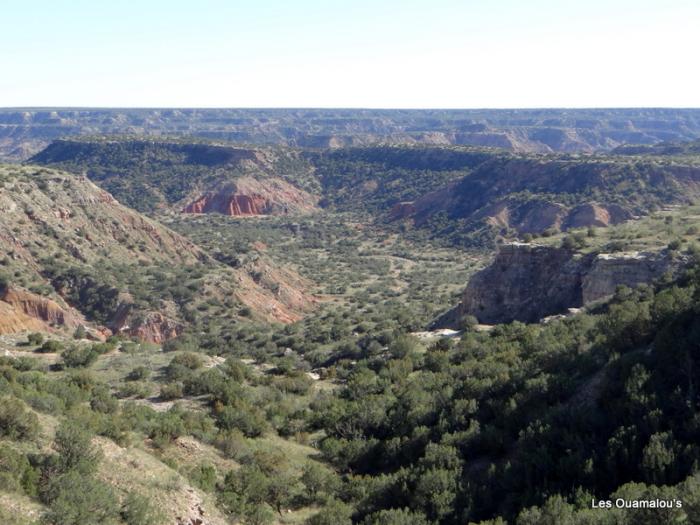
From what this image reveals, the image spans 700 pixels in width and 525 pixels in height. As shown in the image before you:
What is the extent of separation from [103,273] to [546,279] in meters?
35.6

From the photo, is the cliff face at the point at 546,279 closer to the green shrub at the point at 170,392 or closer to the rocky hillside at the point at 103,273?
the rocky hillside at the point at 103,273

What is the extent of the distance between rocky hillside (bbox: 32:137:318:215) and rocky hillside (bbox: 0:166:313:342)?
180 feet

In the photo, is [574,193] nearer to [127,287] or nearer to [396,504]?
[127,287]

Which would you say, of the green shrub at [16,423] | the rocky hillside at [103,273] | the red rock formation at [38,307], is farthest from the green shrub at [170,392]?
the red rock formation at [38,307]

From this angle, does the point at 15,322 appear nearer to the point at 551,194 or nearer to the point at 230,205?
the point at 551,194

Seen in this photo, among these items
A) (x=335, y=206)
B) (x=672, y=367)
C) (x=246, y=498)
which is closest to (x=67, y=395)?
(x=246, y=498)

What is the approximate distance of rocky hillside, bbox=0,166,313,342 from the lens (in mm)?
44000

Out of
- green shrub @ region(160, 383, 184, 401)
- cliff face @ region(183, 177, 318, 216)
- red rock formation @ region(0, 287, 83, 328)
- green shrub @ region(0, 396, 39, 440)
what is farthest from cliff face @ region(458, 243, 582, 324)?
cliff face @ region(183, 177, 318, 216)

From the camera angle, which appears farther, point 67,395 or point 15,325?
point 15,325

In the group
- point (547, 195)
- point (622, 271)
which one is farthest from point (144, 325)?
point (547, 195)

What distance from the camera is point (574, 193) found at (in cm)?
9238

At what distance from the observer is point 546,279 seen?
39.5 meters

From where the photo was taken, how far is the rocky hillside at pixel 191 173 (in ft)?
392

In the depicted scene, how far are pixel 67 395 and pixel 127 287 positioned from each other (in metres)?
32.6
